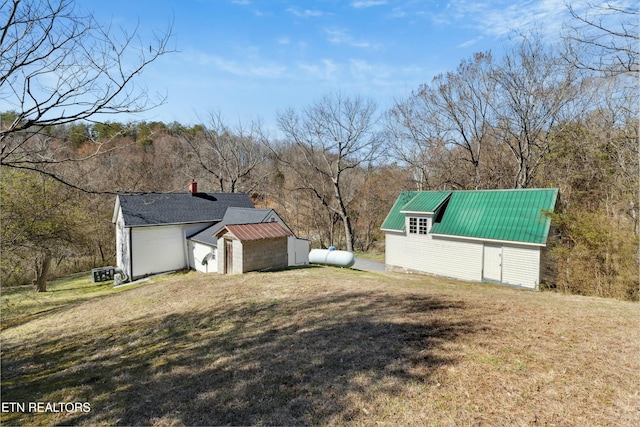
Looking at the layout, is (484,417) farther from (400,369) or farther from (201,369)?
(201,369)

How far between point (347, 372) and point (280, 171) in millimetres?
33391

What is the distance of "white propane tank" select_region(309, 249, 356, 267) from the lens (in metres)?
18.7

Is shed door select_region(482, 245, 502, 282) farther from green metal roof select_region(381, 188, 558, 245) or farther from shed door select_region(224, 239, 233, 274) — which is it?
shed door select_region(224, 239, 233, 274)

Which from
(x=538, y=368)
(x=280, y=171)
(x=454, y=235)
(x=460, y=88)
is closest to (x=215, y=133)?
(x=280, y=171)

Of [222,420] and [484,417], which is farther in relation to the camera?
[222,420]

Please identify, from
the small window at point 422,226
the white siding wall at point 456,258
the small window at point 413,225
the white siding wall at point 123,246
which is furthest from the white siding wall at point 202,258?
the white siding wall at point 456,258

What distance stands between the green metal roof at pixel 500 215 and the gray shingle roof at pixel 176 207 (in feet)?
42.2

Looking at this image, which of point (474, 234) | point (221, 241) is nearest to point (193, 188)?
point (221, 241)

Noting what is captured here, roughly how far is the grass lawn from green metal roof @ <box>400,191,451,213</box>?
28.9 ft

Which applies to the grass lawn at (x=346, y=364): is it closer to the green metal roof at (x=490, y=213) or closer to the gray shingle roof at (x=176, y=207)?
the green metal roof at (x=490, y=213)

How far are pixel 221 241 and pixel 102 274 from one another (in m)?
9.14

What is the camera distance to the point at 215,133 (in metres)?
30.1

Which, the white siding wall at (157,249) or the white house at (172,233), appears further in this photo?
the white siding wall at (157,249)

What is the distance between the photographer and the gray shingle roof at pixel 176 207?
16.2m
